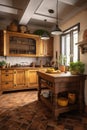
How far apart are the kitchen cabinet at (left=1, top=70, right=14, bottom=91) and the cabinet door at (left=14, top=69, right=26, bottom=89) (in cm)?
14

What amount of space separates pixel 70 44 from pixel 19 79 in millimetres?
2211

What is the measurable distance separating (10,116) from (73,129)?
129cm

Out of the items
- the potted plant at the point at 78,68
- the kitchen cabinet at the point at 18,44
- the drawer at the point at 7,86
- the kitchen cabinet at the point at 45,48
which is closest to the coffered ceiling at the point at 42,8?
the kitchen cabinet at the point at 18,44

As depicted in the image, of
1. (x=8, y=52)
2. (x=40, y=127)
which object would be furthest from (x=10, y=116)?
(x=8, y=52)

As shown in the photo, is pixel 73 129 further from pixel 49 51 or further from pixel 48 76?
pixel 49 51

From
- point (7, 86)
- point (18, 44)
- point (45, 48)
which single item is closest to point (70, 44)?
point (45, 48)

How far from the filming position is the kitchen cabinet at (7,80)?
13.4 feet

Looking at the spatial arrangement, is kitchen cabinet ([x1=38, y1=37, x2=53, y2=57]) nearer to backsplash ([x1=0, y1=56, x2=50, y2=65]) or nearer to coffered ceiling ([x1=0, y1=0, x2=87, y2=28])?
backsplash ([x1=0, y1=56, x2=50, y2=65])

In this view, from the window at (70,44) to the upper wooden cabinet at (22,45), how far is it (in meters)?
0.85

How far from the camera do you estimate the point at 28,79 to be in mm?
4465

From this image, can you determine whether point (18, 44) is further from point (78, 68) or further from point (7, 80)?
point (78, 68)

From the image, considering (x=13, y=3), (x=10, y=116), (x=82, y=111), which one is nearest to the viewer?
(x=10, y=116)

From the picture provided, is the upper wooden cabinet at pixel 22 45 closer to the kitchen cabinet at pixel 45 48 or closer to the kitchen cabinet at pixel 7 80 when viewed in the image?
the kitchen cabinet at pixel 45 48

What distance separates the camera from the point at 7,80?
13.6 ft
